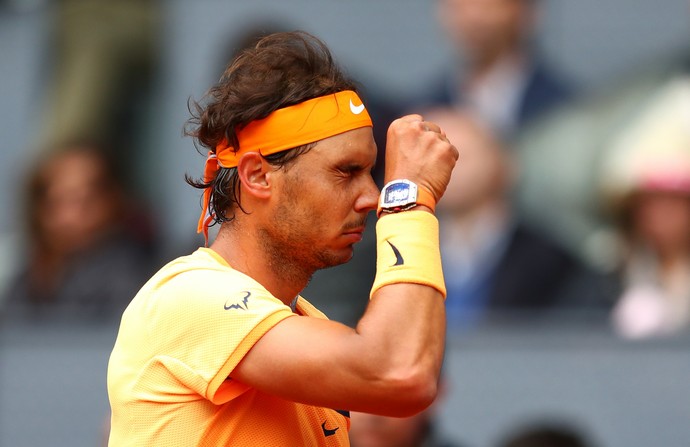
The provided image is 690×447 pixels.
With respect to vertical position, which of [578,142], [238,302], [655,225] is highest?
[578,142]

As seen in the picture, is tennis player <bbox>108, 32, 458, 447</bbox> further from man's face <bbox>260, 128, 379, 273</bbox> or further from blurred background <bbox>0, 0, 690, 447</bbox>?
blurred background <bbox>0, 0, 690, 447</bbox>

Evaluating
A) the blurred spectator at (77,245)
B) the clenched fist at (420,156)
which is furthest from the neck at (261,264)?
the blurred spectator at (77,245)

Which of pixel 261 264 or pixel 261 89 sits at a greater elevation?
pixel 261 89

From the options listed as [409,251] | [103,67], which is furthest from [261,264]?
[103,67]

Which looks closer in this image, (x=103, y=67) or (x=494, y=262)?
(x=494, y=262)

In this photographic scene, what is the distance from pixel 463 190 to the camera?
741cm

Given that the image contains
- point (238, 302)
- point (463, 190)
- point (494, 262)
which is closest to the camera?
point (238, 302)

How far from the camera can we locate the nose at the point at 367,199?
288 centimetres

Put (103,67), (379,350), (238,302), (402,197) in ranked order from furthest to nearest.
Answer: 1. (103,67)
2. (402,197)
3. (238,302)
4. (379,350)

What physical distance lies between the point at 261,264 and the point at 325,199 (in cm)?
23

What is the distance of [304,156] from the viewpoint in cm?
287

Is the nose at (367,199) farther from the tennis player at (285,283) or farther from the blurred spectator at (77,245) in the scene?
the blurred spectator at (77,245)

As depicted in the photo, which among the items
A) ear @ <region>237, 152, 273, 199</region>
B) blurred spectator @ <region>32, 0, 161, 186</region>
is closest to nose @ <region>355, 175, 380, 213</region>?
ear @ <region>237, 152, 273, 199</region>

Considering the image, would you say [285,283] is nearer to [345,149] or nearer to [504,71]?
[345,149]
